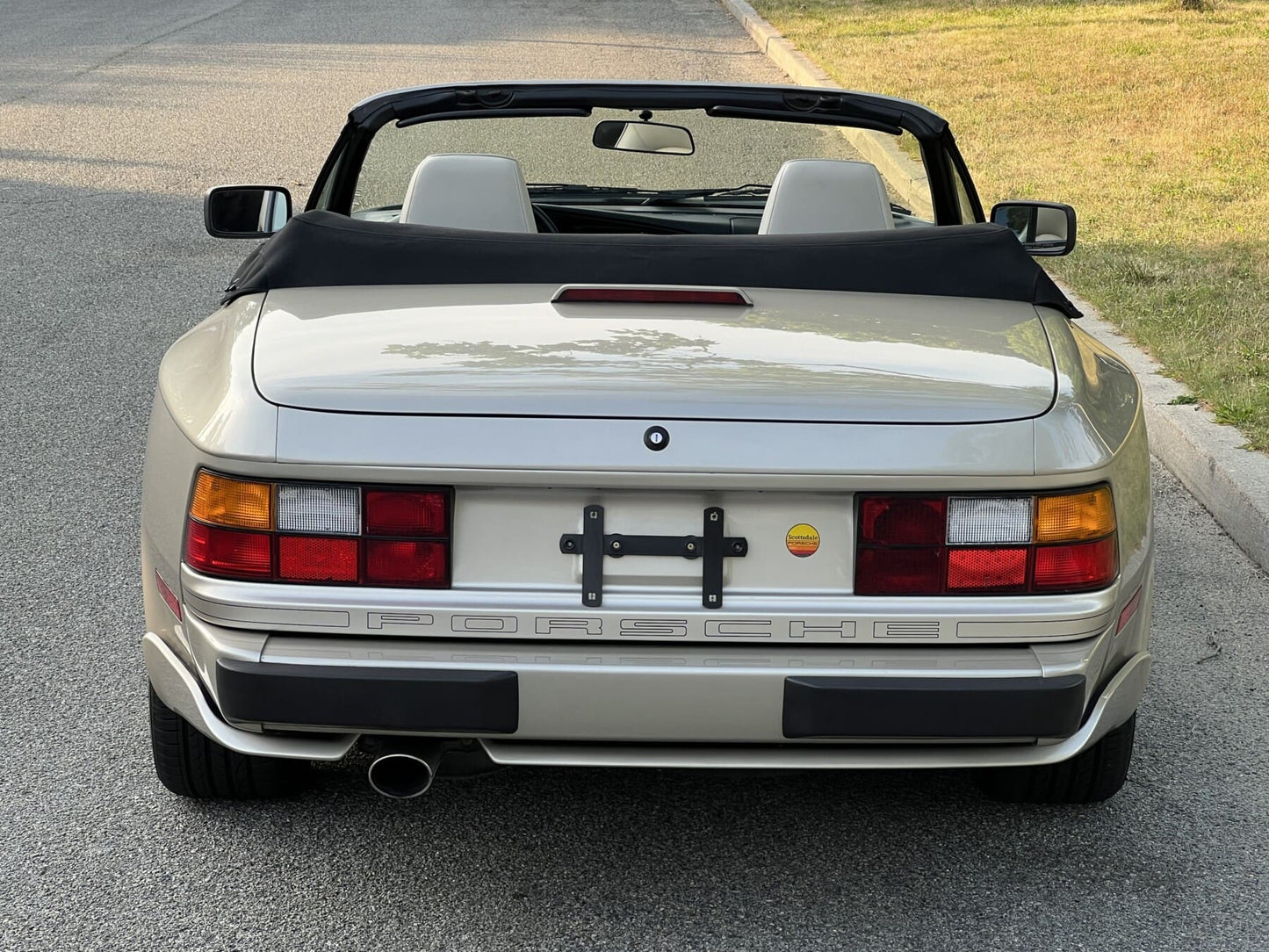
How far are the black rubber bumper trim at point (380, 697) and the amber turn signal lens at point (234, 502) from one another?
247mm

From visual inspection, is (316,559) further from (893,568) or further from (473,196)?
(473,196)

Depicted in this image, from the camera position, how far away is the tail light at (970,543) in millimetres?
2559

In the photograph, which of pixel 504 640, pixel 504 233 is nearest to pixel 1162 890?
pixel 504 640

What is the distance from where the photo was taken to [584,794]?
10.8ft

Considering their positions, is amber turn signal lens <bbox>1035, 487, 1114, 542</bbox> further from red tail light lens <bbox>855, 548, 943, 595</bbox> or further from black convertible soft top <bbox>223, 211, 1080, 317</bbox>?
black convertible soft top <bbox>223, 211, 1080, 317</bbox>

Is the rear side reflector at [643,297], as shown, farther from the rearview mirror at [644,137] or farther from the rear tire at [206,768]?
the rearview mirror at [644,137]

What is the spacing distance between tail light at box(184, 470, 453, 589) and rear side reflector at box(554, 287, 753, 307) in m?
0.68

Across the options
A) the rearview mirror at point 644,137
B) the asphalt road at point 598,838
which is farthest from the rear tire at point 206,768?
the rearview mirror at point 644,137

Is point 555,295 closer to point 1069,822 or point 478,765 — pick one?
point 478,765

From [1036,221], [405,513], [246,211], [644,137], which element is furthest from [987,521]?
[246,211]

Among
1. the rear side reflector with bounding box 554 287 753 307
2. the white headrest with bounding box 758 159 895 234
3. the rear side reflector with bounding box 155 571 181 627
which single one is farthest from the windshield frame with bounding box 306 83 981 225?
the rear side reflector with bounding box 155 571 181 627

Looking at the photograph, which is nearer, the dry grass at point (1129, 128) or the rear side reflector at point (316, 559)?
the rear side reflector at point (316, 559)

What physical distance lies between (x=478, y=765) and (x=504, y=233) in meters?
1.22

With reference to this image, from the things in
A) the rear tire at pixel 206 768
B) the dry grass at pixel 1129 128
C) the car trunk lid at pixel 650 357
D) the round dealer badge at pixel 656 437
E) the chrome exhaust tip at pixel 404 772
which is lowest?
the dry grass at pixel 1129 128
